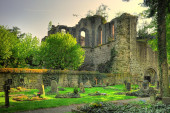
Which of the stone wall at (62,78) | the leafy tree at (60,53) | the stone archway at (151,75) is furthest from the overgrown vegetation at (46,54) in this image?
the stone archway at (151,75)

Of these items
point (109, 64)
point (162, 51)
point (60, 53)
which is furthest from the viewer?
point (109, 64)

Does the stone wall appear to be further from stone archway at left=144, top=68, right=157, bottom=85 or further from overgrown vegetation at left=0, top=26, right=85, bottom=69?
stone archway at left=144, top=68, right=157, bottom=85

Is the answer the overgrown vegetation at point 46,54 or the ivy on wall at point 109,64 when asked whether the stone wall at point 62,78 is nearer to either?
the ivy on wall at point 109,64

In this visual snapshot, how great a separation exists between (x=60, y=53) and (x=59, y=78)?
6125mm

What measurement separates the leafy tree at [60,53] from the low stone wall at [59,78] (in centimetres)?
389

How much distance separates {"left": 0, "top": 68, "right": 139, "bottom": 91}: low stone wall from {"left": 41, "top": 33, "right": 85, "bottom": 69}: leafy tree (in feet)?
12.8

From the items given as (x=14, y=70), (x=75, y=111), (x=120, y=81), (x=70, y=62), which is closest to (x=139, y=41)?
(x=120, y=81)

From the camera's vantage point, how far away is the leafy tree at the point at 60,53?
26.4 meters

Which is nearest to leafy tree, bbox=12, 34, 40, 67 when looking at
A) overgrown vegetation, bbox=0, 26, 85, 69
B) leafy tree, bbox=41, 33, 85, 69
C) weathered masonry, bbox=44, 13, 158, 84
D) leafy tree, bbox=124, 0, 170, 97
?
overgrown vegetation, bbox=0, 26, 85, 69

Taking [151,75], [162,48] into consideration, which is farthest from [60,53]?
[162,48]

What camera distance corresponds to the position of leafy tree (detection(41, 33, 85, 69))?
2644 centimetres

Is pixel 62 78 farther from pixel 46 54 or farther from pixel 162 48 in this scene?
pixel 162 48

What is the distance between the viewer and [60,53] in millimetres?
26781

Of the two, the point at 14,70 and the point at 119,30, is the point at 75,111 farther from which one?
the point at 119,30
